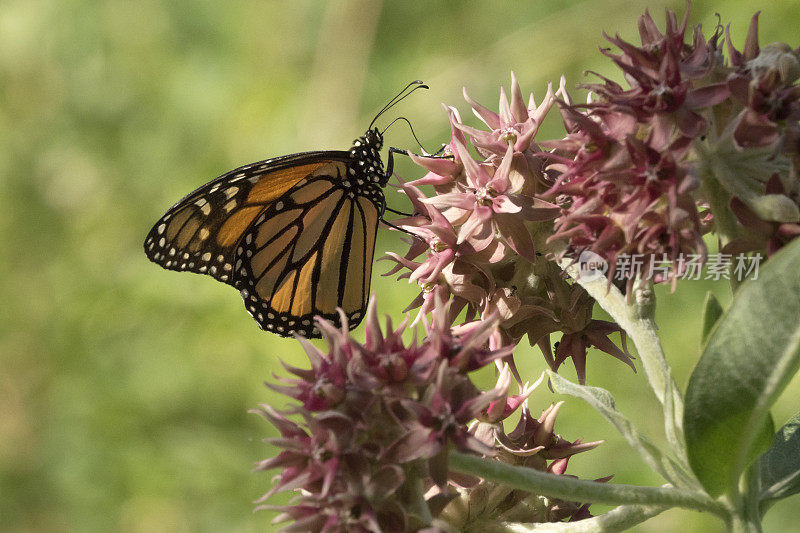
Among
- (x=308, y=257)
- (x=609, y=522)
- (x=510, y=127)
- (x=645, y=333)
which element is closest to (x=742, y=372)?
(x=645, y=333)

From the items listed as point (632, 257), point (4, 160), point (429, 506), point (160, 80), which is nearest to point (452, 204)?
point (632, 257)

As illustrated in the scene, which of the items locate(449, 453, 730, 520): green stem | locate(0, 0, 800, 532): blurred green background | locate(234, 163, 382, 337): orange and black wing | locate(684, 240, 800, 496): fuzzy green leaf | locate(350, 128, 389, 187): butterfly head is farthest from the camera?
locate(0, 0, 800, 532): blurred green background

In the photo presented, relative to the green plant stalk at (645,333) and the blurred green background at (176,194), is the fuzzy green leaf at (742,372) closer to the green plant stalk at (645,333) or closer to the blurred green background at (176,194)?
the green plant stalk at (645,333)

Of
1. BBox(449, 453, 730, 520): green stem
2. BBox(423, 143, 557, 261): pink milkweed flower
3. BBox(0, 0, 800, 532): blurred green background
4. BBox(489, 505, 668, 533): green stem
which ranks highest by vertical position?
BBox(0, 0, 800, 532): blurred green background

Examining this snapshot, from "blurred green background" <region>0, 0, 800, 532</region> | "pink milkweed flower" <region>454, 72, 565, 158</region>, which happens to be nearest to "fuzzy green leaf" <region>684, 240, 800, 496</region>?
"pink milkweed flower" <region>454, 72, 565, 158</region>

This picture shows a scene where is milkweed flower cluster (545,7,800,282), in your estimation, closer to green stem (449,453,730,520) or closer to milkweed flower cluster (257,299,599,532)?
milkweed flower cluster (257,299,599,532)

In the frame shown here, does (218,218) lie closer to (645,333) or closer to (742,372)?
(645,333)
